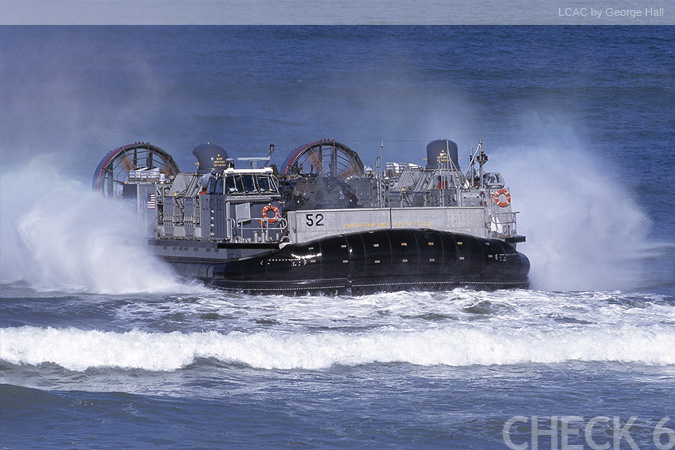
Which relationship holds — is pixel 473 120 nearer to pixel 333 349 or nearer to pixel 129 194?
pixel 129 194

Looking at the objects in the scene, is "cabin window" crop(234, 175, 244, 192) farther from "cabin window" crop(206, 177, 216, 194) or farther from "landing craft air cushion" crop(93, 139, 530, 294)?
"cabin window" crop(206, 177, 216, 194)

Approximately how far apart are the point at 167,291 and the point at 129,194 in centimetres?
367

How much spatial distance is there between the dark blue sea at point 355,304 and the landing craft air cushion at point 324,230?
1.22 ft

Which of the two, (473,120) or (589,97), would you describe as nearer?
(473,120)

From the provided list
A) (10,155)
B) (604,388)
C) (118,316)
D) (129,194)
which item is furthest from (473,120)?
(604,388)

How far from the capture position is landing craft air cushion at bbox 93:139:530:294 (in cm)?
1599

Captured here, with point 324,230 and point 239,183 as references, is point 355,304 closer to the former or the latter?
point 324,230

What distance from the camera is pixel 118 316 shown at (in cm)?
1427

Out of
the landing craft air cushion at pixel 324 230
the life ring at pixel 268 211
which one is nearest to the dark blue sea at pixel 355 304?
the landing craft air cushion at pixel 324 230

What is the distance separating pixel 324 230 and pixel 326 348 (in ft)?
18.3

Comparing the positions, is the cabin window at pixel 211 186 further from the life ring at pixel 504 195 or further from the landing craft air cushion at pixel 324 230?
the life ring at pixel 504 195

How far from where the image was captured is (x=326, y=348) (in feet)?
36.6

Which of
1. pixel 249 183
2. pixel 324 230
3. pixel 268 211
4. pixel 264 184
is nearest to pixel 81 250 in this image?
pixel 249 183

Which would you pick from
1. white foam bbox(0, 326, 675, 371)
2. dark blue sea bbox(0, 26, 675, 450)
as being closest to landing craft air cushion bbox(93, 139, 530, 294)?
dark blue sea bbox(0, 26, 675, 450)
